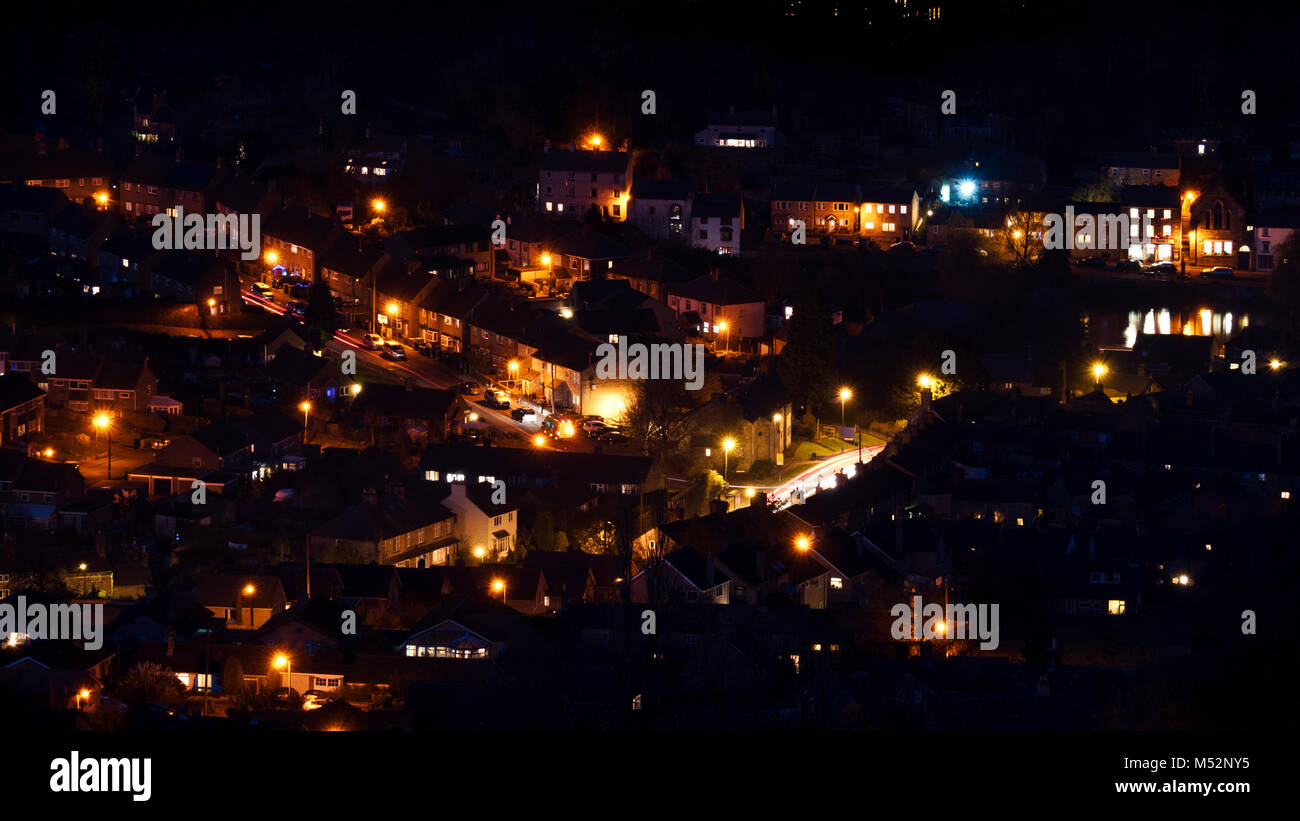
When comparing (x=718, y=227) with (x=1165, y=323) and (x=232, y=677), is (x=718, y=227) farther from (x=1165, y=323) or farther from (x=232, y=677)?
(x=232, y=677)

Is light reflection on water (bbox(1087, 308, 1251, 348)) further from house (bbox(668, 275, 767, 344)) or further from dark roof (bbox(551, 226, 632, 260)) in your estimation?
dark roof (bbox(551, 226, 632, 260))

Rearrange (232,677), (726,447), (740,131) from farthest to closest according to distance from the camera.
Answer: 1. (740,131)
2. (726,447)
3. (232,677)

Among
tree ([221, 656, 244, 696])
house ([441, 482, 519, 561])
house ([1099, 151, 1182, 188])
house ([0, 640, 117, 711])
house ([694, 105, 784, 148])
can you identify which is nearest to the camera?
house ([0, 640, 117, 711])

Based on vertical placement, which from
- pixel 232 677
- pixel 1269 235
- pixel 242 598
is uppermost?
pixel 1269 235

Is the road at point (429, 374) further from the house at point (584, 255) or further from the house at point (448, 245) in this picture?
the house at point (584, 255)

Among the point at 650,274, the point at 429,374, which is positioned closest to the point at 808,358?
the point at 650,274

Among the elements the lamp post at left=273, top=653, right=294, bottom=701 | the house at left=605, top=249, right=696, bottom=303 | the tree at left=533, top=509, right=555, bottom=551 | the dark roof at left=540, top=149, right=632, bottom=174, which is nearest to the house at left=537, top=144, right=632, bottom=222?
the dark roof at left=540, top=149, right=632, bottom=174
